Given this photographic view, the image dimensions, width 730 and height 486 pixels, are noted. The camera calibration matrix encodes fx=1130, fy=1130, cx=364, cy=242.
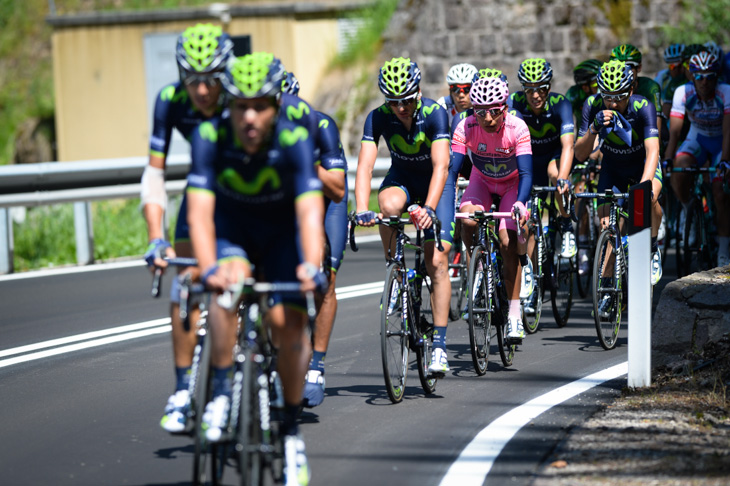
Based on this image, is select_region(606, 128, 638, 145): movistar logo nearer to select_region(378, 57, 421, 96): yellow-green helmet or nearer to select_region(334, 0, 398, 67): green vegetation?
select_region(378, 57, 421, 96): yellow-green helmet

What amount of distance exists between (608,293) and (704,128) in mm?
3682

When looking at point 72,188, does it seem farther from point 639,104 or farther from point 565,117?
point 639,104

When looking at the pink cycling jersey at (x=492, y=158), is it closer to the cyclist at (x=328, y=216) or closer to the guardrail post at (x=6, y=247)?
the cyclist at (x=328, y=216)

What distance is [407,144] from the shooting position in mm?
8086

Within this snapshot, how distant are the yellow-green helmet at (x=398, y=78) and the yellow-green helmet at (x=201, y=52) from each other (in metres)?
1.82

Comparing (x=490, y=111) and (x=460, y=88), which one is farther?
(x=460, y=88)

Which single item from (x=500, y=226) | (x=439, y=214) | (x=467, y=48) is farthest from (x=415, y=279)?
(x=467, y=48)

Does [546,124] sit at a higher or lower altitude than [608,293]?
higher

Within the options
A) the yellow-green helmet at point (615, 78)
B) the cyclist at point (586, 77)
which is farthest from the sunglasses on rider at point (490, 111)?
the cyclist at point (586, 77)

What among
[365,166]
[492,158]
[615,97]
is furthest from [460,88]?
[365,166]

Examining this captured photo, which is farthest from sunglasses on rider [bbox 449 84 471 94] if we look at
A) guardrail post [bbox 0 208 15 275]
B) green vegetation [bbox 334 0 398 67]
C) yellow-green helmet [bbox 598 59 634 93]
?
green vegetation [bbox 334 0 398 67]

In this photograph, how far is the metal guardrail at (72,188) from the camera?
14.2m

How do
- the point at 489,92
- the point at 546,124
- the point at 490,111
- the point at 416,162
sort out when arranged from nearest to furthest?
the point at 416,162
the point at 489,92
the point at 490,111
the point at 546,124

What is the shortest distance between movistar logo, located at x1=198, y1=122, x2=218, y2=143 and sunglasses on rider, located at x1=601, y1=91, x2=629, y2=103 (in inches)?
218
